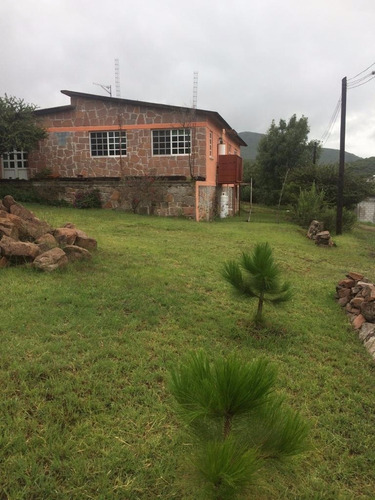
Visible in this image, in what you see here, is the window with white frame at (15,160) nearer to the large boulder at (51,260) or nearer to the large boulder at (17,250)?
the large boulder at (17,250)

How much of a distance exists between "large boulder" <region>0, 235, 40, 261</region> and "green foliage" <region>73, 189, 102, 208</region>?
36.1ft

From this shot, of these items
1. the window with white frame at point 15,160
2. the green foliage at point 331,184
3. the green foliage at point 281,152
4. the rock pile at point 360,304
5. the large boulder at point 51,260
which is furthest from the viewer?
the green foliage at point 281,152

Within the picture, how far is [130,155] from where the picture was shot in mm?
17781

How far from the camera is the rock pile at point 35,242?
6051 mm

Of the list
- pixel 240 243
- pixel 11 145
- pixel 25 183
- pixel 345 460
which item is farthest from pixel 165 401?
pixel 25 183

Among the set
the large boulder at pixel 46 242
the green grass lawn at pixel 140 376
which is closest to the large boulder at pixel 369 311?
the green grass lawn at pixel 140 376

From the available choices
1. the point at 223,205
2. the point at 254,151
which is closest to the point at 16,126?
the point at 223,205

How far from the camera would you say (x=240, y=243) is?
1063 centimetres

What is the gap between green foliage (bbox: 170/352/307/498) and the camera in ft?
4.25

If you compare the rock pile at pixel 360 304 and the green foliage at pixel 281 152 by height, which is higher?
the green foliage at pixel 281 152

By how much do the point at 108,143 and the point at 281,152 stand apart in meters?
19.3

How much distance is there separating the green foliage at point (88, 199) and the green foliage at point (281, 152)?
19.0 metres

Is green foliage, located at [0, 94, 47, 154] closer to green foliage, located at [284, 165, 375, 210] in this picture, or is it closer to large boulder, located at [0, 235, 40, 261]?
large boulder, located at [0, 235, 40, 261]

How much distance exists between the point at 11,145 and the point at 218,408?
17.2 metres
